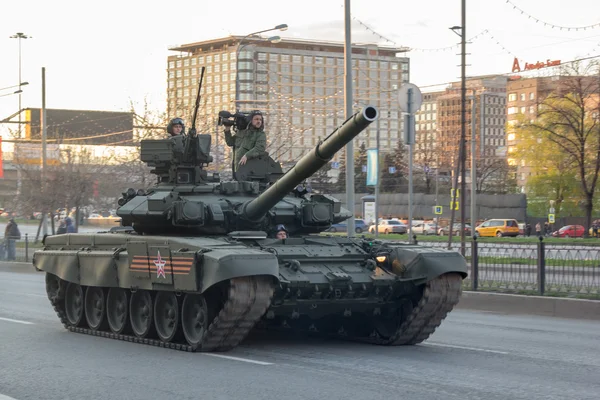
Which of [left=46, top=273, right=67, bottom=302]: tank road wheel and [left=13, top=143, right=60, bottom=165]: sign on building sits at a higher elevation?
[left=13, top=143, right=60, bottom=165]: sign on building

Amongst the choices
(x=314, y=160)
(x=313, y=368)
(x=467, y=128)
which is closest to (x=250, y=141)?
(x=314, y=160)

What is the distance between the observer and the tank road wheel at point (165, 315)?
1334 cm

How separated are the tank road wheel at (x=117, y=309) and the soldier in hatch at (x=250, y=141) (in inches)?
92.3

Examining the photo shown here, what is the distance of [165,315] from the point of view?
1367 centimetres

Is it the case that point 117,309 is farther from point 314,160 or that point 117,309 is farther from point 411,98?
point 411,98

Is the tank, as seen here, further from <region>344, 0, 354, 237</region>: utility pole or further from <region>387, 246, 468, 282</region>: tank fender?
<region>344, 0, 354, 237</region>: utility pole

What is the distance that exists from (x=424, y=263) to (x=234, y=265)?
2505 millimetres

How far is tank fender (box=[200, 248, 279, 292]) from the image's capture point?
38.7 feet

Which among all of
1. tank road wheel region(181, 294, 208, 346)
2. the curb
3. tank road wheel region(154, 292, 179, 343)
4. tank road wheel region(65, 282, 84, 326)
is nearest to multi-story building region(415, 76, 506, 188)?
the curb

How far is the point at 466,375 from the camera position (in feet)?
35.0

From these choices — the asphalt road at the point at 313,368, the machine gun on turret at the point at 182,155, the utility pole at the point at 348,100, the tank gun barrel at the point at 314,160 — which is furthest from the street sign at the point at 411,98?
the tank gun barrel at the point at 314,160

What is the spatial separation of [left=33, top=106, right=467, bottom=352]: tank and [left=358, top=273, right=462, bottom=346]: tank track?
0.6 inches

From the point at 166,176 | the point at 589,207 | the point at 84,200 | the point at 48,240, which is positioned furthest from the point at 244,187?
the point at 589,207

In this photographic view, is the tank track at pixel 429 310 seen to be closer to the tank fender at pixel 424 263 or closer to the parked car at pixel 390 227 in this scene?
the tank fender at pixel 424 263
